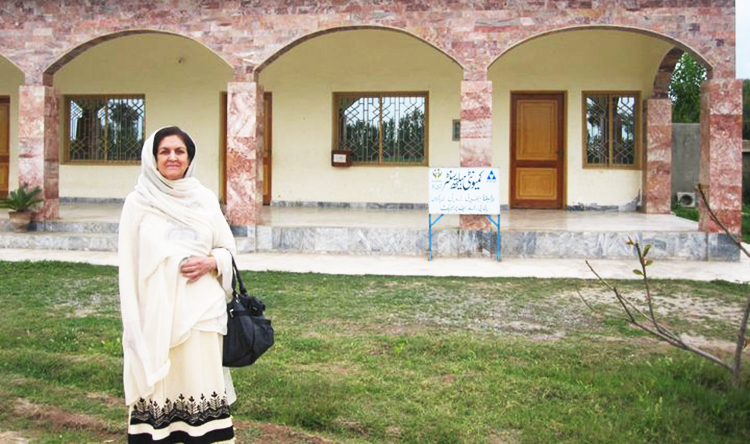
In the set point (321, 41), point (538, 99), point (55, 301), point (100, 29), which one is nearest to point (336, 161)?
point (321, 41)

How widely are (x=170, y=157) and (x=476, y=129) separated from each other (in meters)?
7.25

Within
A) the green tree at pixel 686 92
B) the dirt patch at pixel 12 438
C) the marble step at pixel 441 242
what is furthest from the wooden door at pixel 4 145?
the green tree at pixel 686 92

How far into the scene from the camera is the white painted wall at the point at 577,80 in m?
12.8

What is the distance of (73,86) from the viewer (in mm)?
14039

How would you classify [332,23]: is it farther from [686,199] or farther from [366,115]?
[686,199]

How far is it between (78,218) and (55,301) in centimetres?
484

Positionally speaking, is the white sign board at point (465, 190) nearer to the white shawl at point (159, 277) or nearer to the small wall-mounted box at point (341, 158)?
the small wall-mounted box at point (341, 158)

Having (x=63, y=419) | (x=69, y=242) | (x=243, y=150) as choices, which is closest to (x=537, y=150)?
(x=243, y=150)

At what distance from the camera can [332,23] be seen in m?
9.73

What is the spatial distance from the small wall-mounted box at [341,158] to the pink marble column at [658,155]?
5.47 metres

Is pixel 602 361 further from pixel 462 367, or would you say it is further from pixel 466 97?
pixel 466 97

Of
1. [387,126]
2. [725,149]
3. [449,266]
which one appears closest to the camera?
[449,266]

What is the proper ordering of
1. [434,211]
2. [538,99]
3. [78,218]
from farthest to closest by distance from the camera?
[538,99] → [78,218] → [434,211]

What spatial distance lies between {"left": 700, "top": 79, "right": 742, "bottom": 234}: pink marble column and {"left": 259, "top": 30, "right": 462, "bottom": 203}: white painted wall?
4904 mm
